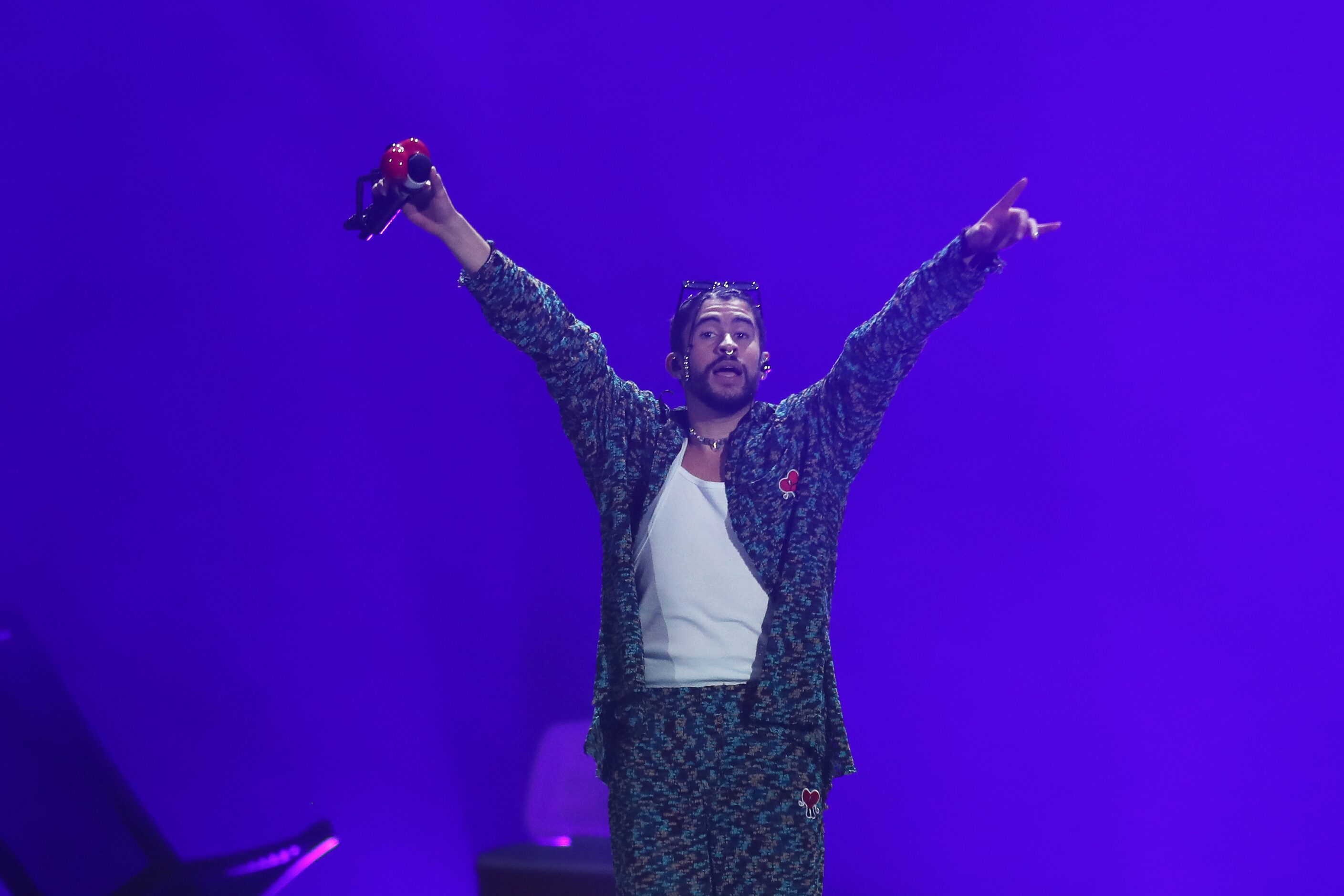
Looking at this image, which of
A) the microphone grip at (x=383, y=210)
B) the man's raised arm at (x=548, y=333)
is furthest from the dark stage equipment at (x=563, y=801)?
the microphone grip at (x=383, y=210)

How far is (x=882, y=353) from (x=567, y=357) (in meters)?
0.53

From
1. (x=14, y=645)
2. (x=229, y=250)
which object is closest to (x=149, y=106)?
(x=229, y=250)

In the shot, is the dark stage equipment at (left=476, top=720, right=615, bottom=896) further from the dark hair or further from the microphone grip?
the microphone grip

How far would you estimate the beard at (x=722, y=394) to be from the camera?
159 centimetres

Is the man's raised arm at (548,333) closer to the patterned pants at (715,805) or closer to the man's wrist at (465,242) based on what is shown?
the man's wrist at (465,242)

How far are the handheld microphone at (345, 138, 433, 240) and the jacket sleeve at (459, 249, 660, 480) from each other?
0.16 m

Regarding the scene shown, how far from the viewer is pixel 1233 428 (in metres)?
1.95

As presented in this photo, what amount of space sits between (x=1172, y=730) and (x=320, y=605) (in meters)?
1.93

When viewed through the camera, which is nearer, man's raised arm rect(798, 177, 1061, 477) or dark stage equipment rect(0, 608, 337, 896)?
man's raised arm rect(798, 177, 1061, 477)

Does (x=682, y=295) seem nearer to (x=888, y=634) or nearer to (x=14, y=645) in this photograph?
(x=888, y=634)

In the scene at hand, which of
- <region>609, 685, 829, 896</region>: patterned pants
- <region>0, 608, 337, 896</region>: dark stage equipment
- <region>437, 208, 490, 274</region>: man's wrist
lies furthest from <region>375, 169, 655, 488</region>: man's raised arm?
<region>0, 608, 337, 896</region>: dark stage equipment

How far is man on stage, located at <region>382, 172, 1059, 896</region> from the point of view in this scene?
1.34 metres

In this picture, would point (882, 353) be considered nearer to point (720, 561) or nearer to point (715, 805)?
point (720, 561)

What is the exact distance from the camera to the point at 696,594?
1439 mm
